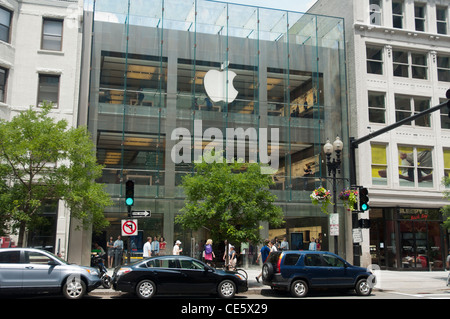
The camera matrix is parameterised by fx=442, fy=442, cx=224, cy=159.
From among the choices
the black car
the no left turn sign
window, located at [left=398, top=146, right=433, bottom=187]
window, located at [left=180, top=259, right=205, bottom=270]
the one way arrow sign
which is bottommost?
the black car

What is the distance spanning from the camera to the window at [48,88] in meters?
24.1

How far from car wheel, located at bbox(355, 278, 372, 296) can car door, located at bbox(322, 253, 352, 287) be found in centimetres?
40

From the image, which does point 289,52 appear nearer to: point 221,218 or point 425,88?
point 425,88

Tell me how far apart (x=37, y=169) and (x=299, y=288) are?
11.2 m

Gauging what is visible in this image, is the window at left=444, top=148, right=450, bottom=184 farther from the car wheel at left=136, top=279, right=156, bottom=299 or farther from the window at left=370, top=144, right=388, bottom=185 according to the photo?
the car wheel at left=136, top=279, right=156, bottom=299

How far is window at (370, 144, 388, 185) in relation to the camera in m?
28.5

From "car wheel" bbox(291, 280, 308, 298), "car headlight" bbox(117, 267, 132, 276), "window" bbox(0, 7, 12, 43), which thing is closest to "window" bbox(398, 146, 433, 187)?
"car wheel" bbox(291, 280, 308, 298)

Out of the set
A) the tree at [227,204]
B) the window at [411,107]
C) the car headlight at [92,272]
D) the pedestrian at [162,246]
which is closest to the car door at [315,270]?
the tree at [227,204]

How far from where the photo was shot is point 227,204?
1755 cm

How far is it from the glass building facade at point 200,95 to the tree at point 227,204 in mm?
7109

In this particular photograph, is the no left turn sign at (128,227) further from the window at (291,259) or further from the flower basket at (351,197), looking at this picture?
the flower basket at (351,197)

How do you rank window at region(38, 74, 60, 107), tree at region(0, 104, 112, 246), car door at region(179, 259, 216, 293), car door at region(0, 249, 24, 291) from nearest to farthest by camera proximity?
car door at region(0, 249, 24, 291) → car door at region(179, 259, 216, 293) → tree at region(0, 104, 112, 246) → window at region(38, 74, 60, 107)

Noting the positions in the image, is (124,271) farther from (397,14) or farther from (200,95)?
(397,14)
